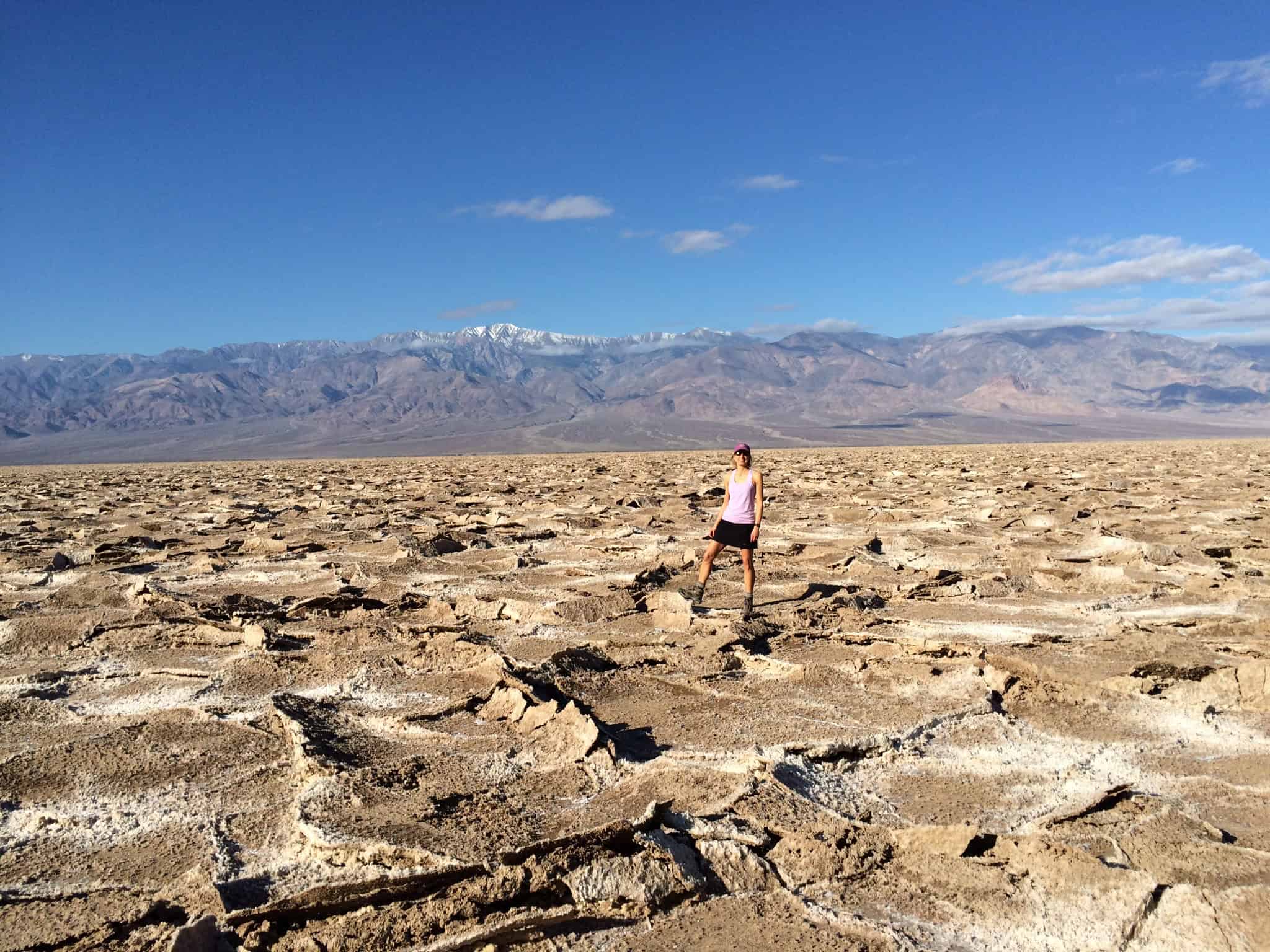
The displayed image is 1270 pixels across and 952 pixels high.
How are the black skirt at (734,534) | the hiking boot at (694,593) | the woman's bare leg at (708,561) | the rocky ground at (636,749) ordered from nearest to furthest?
the rocky ground at (636,749)
the hiking boot at (694,593)
the black skirt at (734,534)
the woman's bare leg at (708,561)

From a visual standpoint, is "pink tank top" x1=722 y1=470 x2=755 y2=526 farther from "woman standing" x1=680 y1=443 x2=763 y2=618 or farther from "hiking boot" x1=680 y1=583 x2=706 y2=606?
"hiking boot" x1=680 y1=583 x2=706 y2=606

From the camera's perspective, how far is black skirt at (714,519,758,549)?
6.40 metres

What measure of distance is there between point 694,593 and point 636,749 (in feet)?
8.88

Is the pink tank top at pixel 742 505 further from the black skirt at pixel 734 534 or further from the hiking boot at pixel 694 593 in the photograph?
the hiking boot at pixel 694 593

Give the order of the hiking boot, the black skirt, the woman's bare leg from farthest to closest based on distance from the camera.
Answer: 1. the woman's bare leg
2. the black skirt
3. the hiking boot

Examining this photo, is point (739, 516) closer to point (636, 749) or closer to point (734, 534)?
point (734, 534)

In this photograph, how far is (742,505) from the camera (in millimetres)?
6445

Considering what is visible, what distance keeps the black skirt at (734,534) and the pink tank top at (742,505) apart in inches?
0.8

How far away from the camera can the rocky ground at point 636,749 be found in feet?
8.13

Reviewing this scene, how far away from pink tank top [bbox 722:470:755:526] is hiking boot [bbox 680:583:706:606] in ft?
1.62

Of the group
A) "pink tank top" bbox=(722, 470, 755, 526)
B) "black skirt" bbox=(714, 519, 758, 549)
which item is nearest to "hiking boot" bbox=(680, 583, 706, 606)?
"black skirt" bbox=(714, 519, 758, 549)

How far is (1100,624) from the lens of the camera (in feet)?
18.3

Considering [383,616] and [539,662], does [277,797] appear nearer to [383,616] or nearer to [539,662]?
[539,662]

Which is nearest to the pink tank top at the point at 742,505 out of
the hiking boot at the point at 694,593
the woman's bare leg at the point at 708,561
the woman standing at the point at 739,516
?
the woman standing at the point at 739,516
